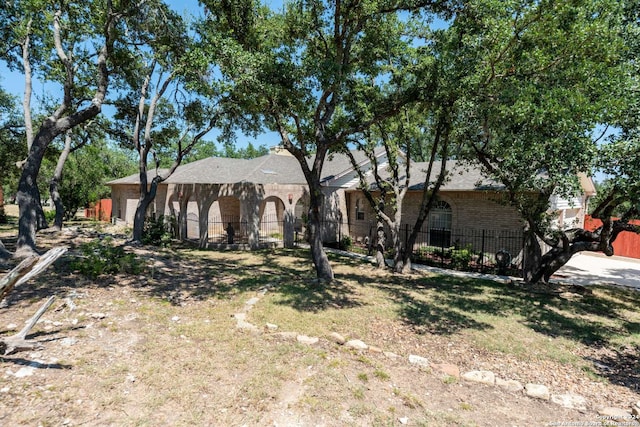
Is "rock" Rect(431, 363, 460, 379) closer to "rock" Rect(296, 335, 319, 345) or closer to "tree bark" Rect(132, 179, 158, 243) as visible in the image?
"rock" Rect(296, 335, 319, 345)

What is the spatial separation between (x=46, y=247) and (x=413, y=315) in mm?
13413

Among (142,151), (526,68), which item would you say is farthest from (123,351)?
(142,151)

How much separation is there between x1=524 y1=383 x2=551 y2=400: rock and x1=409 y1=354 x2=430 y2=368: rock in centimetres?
133

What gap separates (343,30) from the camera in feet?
29.5

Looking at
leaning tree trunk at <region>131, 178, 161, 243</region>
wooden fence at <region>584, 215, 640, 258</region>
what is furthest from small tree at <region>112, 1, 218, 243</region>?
wooden fence at <region>584, 215, 640, 258</region>

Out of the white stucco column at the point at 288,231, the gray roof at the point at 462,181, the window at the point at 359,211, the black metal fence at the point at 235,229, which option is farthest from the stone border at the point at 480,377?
the window at the point at 359,211

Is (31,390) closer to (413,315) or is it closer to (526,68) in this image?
(413,315)

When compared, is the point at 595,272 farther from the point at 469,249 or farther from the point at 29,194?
the point at 29,194

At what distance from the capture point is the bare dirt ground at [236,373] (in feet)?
12.0

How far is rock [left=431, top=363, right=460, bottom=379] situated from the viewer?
4.84 meters

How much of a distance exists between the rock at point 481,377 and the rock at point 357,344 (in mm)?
1560

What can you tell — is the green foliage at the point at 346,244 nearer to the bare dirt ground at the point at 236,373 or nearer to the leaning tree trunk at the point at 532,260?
the leaning tree trunk at the point at 532,260

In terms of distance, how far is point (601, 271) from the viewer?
13.3 metres

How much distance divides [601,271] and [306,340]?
556 inches
